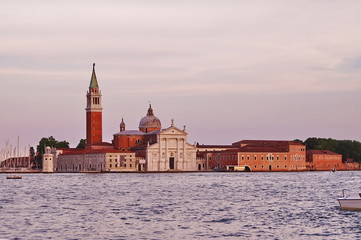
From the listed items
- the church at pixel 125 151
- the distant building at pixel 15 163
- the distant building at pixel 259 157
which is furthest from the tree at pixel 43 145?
the distant building at pixel 259 157

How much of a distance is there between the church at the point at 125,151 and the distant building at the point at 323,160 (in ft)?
77.1

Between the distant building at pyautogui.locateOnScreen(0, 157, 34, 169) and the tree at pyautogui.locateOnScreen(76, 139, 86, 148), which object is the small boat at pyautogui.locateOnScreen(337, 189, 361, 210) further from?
the tree at pyautogui.locateOnScreen(76, 139, 86, 148)

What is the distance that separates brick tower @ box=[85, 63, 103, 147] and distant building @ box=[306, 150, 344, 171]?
123 feet

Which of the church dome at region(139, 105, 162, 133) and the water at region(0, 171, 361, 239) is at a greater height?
the church dome at region(139, 105, 162, 133)

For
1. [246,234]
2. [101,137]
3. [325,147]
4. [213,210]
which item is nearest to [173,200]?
[213,210]

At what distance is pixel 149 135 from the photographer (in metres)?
131

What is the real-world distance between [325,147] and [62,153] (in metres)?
51.8

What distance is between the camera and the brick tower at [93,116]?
12988 centimetres

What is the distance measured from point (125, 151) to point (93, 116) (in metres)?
8.14

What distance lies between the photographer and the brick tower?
426ft

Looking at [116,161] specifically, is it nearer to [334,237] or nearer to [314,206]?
[314,206]

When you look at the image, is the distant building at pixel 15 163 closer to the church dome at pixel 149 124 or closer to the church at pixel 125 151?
the church at pixel 125 151

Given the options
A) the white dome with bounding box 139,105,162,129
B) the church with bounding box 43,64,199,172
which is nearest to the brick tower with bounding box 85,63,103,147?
the church with bounding box 43,64,199,172

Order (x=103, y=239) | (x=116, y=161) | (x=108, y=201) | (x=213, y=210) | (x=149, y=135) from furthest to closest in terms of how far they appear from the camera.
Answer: (x=149, y=135)
(x=116, y=161)
(x=108, y=201)
(x=213, y=210)
(x=103, y=239)
